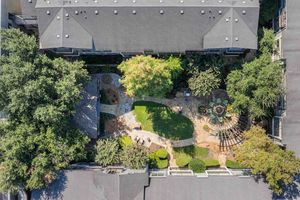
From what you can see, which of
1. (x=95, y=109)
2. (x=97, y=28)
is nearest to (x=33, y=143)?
(x=95, y=109)

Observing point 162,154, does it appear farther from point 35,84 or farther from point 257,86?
point 35,84

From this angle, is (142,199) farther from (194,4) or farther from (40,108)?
(194,4)

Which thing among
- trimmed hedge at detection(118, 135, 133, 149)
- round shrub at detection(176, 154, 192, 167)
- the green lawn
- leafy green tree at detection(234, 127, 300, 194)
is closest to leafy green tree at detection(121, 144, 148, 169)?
trimmed hedge at detection(118, 135, 133, 149)

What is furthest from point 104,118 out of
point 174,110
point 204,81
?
point 204,81

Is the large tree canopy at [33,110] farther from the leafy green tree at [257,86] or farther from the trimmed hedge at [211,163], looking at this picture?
the leafy green tree at [257,86]

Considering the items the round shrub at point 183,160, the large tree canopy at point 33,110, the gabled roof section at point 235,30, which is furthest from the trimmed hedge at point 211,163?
the large tree canopy at point 33,110

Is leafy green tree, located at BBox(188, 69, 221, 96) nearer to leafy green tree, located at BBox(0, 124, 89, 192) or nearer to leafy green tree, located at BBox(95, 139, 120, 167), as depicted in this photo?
leafy green tree, located at BBox(95, 139, 120, 167)
